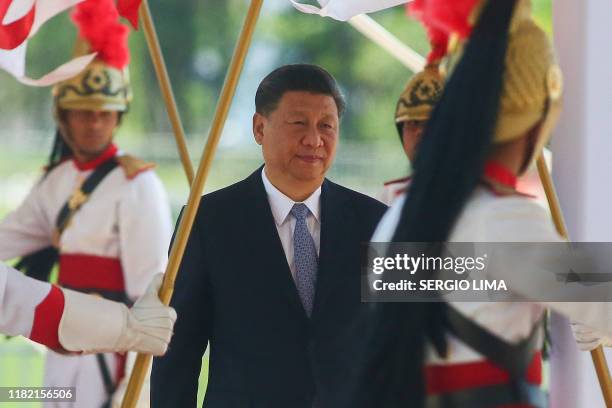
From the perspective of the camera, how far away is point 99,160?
4.44m

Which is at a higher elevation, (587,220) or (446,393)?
(587,220)

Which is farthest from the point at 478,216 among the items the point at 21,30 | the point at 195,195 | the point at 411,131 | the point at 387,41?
the point at 387,41

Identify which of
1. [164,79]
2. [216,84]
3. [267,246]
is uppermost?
[216,84]

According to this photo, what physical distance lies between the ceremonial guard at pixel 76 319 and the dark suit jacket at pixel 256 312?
0.18 feet

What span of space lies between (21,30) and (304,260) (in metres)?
1.04

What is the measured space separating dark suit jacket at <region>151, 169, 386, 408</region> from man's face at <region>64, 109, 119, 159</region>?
1.61 m

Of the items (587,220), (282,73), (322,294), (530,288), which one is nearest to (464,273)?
(530,288)

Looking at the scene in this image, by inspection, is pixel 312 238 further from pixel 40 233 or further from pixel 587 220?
pixel 40 233

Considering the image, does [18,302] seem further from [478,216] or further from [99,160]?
[99,160]

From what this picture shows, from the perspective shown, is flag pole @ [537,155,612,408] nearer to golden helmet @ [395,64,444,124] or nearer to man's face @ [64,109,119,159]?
golden helmet @ [395,64,444,124]

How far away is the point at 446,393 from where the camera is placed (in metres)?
2.13

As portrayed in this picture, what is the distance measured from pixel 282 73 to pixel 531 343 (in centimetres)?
101

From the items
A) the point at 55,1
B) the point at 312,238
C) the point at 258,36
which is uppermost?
the point at 258,36

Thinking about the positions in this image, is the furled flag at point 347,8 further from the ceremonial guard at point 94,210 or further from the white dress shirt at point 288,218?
the ceremonial guard at point 94,210
